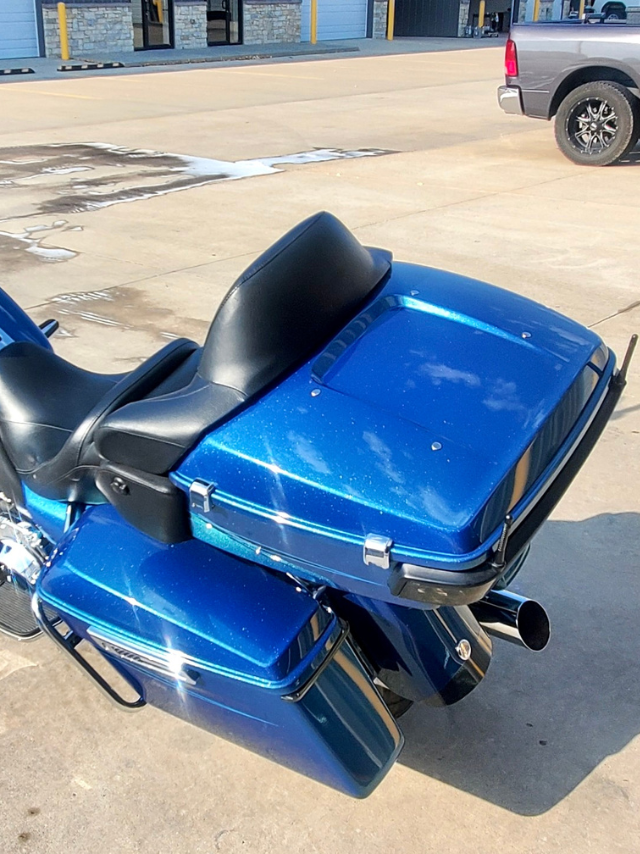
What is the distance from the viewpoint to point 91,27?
2200 centimetres

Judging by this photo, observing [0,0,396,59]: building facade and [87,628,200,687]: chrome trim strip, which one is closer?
[87,628,200,687]: chrome trim strip

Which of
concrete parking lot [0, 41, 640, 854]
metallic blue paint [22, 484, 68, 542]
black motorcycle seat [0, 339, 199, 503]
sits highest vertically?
black motorcycle seat [0, 339, 199, 503]

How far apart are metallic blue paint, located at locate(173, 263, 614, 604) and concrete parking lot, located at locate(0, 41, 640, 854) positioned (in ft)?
2.90

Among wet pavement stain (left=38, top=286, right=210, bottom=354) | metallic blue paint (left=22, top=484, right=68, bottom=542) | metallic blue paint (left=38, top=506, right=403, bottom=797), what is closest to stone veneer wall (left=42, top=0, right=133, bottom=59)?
wet pavement stain (left=38, top=286, right=210, bottom=354)

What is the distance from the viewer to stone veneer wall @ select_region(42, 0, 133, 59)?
21.3 meters

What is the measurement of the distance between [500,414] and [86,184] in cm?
794

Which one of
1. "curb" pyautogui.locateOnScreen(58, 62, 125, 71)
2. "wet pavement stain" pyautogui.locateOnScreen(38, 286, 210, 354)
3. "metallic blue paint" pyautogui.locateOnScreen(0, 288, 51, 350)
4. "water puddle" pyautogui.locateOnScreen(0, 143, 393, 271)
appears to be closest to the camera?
"metallic blue paint" pyautogui.locateOnScreen(0, 288, 51, 350)

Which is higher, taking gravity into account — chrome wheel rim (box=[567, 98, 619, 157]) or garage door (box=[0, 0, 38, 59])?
garage door (box=[0, 0, 38, 59])

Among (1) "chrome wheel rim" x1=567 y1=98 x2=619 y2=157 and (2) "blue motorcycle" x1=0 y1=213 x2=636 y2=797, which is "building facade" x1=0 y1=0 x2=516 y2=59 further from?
(2) "blue motorcycle" x1=0 y1=213 x2=636 y2=797

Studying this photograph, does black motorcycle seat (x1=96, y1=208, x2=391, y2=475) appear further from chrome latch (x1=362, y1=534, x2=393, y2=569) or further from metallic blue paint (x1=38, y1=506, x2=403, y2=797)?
chrome latch (x1=362, y1=534, x2=393, y2=569)

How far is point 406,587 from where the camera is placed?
1.70m

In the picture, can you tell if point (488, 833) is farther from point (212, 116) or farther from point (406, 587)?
point (212, 116)

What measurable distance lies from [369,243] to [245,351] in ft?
17.4

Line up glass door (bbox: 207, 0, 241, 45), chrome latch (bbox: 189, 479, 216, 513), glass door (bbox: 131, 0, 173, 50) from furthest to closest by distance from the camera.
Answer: glass door (bbox: 207, 0, 241, 45) < glass door (bbox: 131, 0, 173, 50) < chrome latch (bbox: 189, 479, 216, 513)
